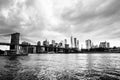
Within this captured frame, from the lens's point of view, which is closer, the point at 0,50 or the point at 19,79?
the point at 19,79

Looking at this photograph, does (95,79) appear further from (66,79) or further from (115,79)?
(66,79)

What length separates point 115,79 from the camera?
14094mm

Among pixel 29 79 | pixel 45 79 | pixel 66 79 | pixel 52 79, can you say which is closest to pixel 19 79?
pixel 29 79

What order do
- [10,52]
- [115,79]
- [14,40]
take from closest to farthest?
[115,79]
[10,52]
[14,40]

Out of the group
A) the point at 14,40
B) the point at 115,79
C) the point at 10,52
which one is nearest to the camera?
the point at 115,79

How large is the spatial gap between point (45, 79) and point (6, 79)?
5.96m

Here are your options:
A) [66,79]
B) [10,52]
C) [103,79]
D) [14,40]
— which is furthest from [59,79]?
[14,40]

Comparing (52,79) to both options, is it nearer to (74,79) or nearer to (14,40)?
(74,79)

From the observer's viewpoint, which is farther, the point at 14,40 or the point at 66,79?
the point at 14,40

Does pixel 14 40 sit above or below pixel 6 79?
above

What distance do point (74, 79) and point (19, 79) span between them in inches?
329

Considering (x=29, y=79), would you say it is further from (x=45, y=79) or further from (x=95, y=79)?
(x=95, y=79)

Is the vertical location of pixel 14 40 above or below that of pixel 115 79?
above

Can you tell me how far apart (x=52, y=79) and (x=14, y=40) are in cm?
14438
